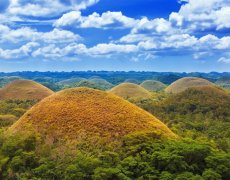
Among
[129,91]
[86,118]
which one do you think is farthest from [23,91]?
[86,118]

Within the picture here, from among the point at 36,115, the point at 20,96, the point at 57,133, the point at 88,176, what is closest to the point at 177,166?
the point at 88,176

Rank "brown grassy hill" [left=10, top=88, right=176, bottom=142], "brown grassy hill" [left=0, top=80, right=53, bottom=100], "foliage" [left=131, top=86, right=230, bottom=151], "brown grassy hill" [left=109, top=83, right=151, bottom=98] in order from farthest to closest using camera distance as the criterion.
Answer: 1. "brown grassy hill" [left=109, top=83, right=151, bottom=98]
2. "brown grassy hill" [left=0, top=80, right=53, bottom=100]
3. "foliage" [left=131, top=86, right=230, bottom=151]
4. "brown grassy hill" [left=10, top=88, right=176, bottom=142]

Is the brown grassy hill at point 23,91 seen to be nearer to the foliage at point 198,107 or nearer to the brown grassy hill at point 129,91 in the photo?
the brown grassy hill at point 129,91

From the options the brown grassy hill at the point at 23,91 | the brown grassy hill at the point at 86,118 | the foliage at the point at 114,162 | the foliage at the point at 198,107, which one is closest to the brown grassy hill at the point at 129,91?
the brown grassy hill at the point at 23,91

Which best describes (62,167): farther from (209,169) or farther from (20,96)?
(20,96)

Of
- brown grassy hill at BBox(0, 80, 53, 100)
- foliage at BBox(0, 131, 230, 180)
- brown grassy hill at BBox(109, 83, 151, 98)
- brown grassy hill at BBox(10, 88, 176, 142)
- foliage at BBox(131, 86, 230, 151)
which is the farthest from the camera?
brown grassy hill at BBox(109, 83, 151, 98)

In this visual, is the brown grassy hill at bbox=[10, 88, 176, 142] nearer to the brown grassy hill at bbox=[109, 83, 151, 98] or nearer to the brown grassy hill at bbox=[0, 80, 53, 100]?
the brown grassy hill at bbox=[0, 80, 53, 100]

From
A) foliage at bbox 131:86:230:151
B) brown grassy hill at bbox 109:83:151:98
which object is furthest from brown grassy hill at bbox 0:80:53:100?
foliage at bbox 131:86:230:151

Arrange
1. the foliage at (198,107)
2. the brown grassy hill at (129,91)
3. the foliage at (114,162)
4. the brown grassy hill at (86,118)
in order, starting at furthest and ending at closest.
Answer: the brown grassy hill at (129,91)
the foliage at (198,107)
the brown grassy hill at (86,118)
the foliage at (114,162)
